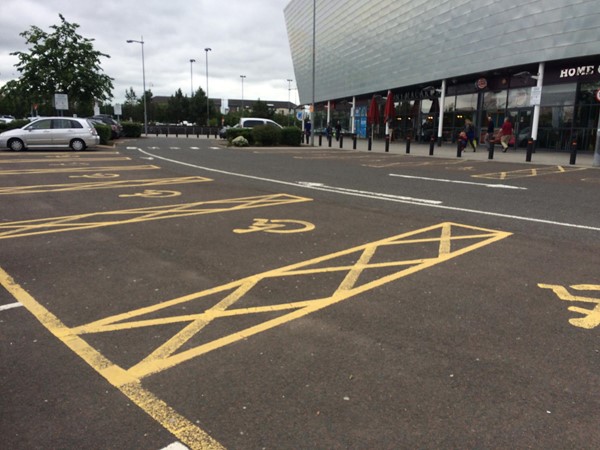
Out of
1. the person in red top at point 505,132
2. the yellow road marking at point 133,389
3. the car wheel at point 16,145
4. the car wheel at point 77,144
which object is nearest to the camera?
the yellow road marking at point 133,389

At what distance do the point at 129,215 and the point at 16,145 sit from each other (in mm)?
17273

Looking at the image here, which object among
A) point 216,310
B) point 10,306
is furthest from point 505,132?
point 10,306

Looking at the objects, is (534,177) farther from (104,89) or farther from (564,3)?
(104,89)

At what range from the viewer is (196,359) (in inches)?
127

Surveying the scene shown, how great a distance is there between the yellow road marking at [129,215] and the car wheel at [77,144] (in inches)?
647

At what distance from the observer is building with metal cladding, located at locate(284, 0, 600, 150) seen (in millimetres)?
24406

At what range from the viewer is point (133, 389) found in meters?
2.87

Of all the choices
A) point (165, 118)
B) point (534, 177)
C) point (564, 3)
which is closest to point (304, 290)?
point (534, 177)

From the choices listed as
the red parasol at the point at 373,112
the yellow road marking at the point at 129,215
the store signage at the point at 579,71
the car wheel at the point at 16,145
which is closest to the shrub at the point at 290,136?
the red parasol at the point at 373,112

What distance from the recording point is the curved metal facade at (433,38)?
2380 cm

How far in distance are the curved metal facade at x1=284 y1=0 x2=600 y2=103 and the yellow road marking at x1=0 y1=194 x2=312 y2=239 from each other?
20626 millimetres

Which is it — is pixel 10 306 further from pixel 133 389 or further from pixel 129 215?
pixel 129 215

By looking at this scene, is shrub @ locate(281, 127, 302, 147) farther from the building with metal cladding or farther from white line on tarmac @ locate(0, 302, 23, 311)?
white line on tarmac @ locate(0, 302, 23, 311)

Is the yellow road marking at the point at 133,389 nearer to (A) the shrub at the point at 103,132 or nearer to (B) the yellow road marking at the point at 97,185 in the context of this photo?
(B) the yellow road marking at the point at 97,185
